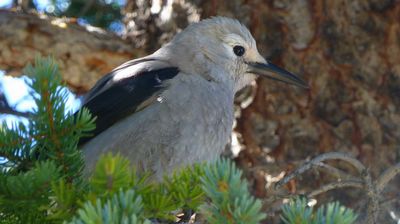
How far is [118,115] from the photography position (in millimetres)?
3312

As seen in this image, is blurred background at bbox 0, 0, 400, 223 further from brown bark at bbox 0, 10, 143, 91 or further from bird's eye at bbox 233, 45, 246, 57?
bird's eye at bbox 233, 45, 246, 57

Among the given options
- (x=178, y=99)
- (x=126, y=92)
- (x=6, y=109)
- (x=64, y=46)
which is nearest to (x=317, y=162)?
(x=178, y=99)

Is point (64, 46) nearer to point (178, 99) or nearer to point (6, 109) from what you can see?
point (6, 109)

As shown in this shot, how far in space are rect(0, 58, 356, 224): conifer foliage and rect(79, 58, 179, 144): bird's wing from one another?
4.56 feet

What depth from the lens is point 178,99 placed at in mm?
3289

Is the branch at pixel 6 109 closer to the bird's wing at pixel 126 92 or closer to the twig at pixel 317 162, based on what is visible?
the bird's wing at pixel 126 92

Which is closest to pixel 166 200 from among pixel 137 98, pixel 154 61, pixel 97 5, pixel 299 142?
pixel 137 98

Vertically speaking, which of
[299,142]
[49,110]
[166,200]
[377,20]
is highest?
[49,110]

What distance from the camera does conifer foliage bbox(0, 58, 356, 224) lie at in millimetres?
1502

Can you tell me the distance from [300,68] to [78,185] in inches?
107

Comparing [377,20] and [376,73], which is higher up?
[377,20]

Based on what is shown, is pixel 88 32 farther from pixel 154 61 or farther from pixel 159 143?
pixel 159 143

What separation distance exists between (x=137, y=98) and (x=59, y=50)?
1.12m

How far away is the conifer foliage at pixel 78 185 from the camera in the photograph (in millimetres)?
1502
